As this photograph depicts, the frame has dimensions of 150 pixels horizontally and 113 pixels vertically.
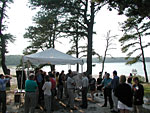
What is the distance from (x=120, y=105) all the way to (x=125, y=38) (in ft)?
63.4

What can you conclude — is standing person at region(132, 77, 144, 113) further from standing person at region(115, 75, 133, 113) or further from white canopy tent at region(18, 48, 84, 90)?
white canopy tent at region(18, 48, 84, 90)

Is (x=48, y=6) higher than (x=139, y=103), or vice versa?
(x=48, y=6)

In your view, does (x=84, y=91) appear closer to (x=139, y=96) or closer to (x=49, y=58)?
(x=49, y=58)

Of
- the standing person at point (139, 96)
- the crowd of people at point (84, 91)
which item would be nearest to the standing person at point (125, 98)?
the crowd of people at point (84, 91)

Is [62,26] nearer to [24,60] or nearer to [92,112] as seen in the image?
[24,60]

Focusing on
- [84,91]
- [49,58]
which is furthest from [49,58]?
[84,91]

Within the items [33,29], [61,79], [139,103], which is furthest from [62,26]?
[139,103]

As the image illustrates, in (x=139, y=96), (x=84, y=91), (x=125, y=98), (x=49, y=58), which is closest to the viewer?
(x=125, y=98)

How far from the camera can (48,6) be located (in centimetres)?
1267

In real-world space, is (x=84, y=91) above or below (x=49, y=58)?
below

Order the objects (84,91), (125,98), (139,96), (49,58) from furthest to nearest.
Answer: (49,58) < (84,91) < (139,96) < (125,98)

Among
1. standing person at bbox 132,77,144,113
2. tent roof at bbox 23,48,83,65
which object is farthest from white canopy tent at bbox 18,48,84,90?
standing person at bbox 132,77,144,113

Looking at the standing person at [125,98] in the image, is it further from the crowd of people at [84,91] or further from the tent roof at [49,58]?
the tent roof at [49,58]

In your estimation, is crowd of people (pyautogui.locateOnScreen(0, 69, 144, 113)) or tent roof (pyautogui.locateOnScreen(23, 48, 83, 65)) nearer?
Answer: crowd of people (pyautogui.locateOnScreen(0, 69, 144, 113))
